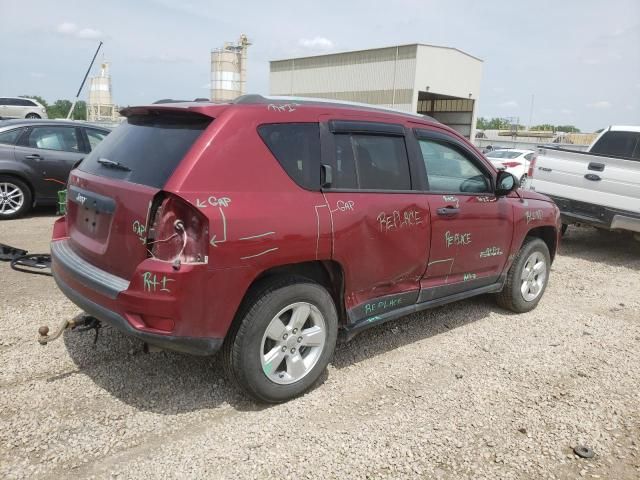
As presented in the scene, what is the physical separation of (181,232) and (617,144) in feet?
28.8

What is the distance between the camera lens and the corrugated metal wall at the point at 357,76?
154 ft

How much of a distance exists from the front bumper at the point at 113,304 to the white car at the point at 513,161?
709 inches

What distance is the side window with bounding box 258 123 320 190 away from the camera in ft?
9.89

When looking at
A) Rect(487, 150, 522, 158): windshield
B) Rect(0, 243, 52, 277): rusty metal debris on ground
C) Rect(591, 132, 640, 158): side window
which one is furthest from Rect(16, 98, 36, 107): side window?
Rect(591, 132, 640, 158): side window

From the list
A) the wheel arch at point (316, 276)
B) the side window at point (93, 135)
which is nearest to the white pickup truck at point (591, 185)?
the wheel arch at point (316, 276)

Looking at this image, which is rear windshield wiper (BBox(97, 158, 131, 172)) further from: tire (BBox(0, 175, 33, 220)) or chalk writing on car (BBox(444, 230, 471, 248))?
tire (BBox(0, 175, 33, 220))

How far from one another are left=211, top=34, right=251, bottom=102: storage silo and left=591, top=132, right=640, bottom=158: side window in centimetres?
6177

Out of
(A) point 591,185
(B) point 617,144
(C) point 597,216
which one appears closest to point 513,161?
(B) point 617,144

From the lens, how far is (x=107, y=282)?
2.88m

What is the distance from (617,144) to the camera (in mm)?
8984

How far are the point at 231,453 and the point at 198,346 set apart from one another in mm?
588

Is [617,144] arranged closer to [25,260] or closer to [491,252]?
[491,252]

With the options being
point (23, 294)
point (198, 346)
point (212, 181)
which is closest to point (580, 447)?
point (198, 346)

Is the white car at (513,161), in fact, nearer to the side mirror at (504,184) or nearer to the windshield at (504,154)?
the windshield at (504,154)
